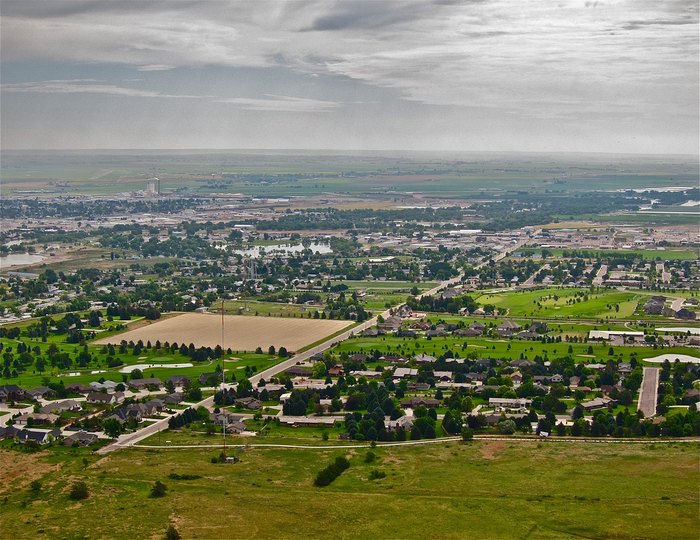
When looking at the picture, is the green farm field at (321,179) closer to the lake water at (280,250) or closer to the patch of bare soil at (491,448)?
the lake water at (280,250)

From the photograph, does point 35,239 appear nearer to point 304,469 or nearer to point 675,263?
point 675,263

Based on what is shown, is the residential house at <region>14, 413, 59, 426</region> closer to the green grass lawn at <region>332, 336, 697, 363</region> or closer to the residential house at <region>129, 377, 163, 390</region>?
the residential house at <region>129, 377, 163, 390</region>

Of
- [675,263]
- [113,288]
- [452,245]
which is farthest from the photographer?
[452,245]

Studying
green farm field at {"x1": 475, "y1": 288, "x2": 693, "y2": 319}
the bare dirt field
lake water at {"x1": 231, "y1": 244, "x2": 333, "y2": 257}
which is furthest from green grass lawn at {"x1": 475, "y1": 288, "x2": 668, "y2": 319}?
lake water at {"x1": 231, "y1": 244, "x2": 333, "y2": 257}

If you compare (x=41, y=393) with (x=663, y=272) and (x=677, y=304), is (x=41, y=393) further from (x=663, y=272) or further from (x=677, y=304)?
(x=663, y=272)

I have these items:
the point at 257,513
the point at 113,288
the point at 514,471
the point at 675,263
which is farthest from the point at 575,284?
the point at 257,513

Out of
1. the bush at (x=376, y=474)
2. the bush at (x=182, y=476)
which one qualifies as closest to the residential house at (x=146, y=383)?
the bush at (x=182, y=476)

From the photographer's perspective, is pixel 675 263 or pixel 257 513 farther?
pixel 675 263
